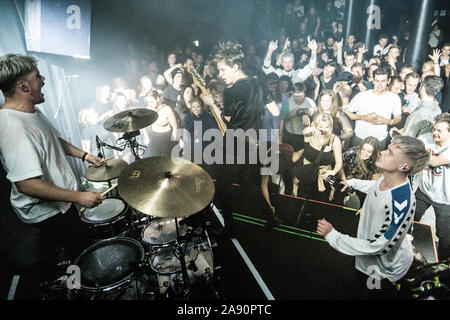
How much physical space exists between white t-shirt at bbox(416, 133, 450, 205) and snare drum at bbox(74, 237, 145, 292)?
2932mm

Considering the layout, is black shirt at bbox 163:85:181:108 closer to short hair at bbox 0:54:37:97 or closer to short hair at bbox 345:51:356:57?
short hair at bbox 0:54:37:97

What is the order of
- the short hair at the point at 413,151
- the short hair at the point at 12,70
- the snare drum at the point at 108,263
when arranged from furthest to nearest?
the short hair at the point at 413,151 → the snare drum at the point at 108,263 → the short hair at the point at 12,70

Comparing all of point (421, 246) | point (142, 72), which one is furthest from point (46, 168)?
point (421, 246)

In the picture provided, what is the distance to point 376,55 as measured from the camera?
2.95 metres

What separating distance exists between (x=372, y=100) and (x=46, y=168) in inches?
138

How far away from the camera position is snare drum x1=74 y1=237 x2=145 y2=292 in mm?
1709

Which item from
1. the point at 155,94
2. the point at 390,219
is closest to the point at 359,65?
the point at 390,219

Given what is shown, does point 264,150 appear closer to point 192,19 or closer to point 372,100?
point 372,100

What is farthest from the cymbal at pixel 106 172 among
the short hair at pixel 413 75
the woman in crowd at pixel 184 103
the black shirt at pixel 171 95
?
the short hair at pixel 413 75

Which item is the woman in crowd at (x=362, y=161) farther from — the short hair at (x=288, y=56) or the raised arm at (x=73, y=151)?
the raised arm at (x=73, y=151)

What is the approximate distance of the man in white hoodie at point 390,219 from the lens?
1802mm

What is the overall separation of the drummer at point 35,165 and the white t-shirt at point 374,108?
3078 mm

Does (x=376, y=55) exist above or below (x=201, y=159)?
above

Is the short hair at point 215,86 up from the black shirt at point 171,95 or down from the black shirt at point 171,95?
up
